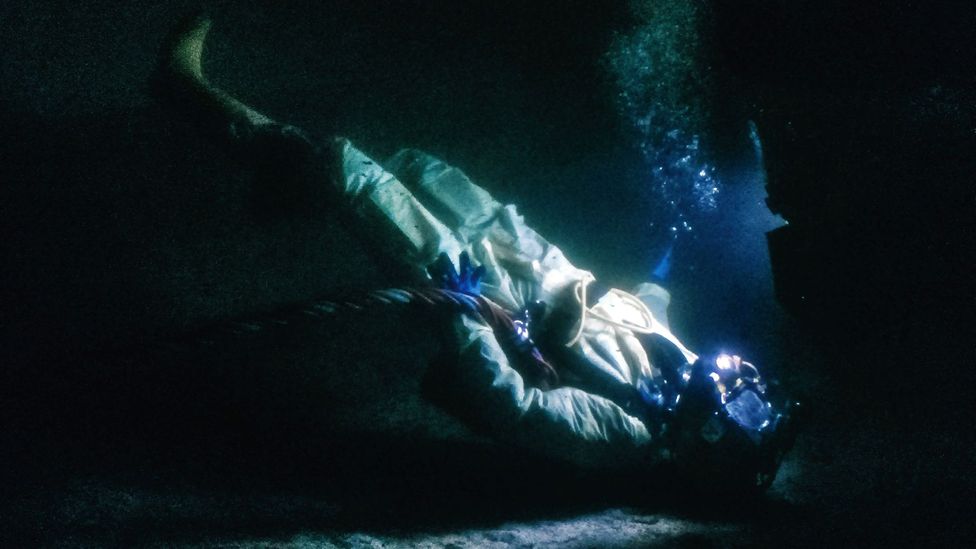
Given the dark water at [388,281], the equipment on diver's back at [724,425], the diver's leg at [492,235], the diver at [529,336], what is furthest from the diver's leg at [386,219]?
the equipment on diver's back at [724,425]

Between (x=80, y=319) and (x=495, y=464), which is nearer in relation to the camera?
(x=495, y=464)

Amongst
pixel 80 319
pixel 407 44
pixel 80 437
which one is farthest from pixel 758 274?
pixel 80 319

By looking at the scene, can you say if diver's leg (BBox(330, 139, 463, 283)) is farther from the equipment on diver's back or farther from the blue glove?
the equipment on diver's back

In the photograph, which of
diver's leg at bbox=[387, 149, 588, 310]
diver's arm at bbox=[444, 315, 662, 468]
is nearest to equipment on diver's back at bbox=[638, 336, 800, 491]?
diver's arm at bbox=[444, 315, 662, 468]

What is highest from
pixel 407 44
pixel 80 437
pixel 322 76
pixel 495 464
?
pixel 407 44

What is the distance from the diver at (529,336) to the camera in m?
2.17

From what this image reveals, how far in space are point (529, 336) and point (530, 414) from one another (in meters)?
0.48

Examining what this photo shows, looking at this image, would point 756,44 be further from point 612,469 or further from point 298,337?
point 298,337

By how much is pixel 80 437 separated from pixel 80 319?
1118 millimetres

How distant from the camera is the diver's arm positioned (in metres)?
2.14

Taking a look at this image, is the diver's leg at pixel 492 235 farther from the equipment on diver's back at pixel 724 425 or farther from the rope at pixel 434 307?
the equipment on diver's back at pixel 724 425

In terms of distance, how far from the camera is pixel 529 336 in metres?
2.54

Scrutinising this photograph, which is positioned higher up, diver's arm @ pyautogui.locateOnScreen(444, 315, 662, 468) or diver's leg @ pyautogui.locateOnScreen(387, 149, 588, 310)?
diver's leg @ pyautogui.locateOnScreen(387, 149, 588, 310)

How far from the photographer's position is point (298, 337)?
297 cm
